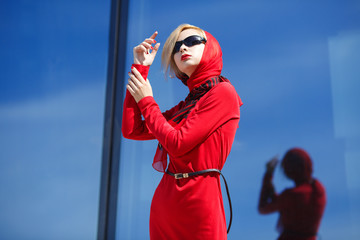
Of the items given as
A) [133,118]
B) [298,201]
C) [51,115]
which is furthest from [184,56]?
[51,115]

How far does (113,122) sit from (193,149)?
4.44 feet

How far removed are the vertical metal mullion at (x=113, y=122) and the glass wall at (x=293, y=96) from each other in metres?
0.65

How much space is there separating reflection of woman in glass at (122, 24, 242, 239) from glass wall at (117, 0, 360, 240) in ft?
2.41

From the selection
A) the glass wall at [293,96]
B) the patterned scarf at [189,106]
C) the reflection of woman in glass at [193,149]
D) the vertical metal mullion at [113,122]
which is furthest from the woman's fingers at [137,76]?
the vertical metal mullion at [113,122]

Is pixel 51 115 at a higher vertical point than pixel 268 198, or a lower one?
higher

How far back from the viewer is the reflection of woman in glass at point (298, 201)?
5.06ft

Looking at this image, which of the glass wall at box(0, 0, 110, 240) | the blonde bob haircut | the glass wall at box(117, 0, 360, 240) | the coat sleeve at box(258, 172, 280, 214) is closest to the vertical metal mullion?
the glass wall at box(0, 0, 110, 240)

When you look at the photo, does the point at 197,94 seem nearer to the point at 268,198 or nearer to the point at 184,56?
the point at 184,56

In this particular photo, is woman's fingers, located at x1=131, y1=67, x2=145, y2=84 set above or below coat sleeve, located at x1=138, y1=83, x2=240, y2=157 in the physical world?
above

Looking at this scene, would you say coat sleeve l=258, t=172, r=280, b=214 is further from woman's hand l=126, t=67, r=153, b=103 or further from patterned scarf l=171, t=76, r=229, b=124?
woman's hand l=126, t=67, r=153, b=103

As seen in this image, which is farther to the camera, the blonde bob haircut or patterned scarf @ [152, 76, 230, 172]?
the blonde bob haircut

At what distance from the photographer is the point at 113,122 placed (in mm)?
2201

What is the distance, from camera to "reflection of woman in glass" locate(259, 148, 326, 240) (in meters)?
1.54

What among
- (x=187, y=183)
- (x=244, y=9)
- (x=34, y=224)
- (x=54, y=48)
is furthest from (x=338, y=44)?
(x=34, y=224)
